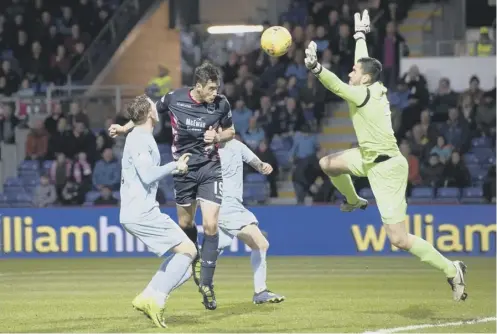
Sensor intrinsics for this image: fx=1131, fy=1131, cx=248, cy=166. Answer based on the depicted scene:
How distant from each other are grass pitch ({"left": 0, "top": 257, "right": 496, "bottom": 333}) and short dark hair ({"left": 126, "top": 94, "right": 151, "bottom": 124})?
6.12 ft

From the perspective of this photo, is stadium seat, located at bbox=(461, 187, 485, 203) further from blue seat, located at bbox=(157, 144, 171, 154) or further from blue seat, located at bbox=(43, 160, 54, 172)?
blue seat, located at bbox=(43, 160, 54, 172)

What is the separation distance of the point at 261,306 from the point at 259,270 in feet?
1.32

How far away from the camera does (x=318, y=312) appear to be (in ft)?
36.8

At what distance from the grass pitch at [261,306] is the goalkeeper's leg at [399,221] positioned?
44cm

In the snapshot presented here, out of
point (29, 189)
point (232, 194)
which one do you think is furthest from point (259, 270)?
point (29, 189)

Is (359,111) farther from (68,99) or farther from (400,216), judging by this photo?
(68,99)

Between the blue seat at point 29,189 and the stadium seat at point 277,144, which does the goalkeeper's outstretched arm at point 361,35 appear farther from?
the blue seat at point 29,189

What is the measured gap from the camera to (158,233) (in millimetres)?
10039

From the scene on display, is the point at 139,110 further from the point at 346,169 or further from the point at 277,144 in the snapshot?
the point at 277,144

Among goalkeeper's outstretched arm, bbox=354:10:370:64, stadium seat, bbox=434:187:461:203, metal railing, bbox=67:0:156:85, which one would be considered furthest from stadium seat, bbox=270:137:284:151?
goalkeeper's outstretched arm, bbox=354:10:370:64

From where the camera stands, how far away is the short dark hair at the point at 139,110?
9.99 metres

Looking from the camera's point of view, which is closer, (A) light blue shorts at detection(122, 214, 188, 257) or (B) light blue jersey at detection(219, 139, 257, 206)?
(A) light blue shorts at detection(122, 214, 188, 257)

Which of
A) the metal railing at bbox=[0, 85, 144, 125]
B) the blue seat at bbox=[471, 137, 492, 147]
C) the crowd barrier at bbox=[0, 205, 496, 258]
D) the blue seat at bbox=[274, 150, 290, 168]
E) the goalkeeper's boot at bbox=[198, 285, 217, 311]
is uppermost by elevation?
the metal railing at bbox=[0, 85, 144, 125]

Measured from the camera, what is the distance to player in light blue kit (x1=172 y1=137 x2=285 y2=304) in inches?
467
